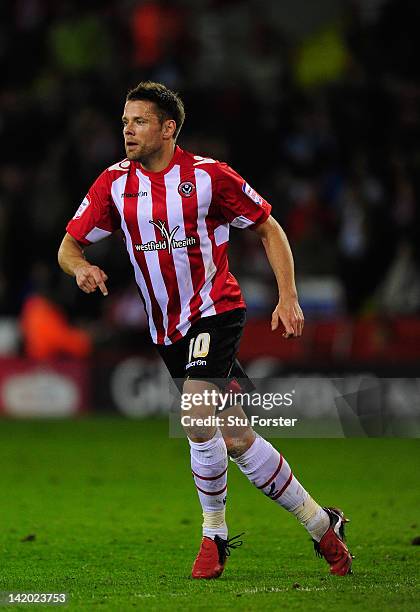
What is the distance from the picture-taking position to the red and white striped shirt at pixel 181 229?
19.4ft

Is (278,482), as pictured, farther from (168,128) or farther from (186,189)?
(168,128)

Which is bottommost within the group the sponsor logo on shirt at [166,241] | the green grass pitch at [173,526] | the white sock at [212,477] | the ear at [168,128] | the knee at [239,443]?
the green grass pitch at [173,526]

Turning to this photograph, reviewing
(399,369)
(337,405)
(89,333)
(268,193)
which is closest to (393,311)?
(399,369)

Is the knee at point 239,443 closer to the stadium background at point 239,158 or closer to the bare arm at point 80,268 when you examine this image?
the bare arm at point 80,268

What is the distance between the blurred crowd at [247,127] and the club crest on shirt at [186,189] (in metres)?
7.71

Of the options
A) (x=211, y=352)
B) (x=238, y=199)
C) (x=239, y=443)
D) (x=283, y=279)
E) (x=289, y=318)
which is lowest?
(x=239, y=443)

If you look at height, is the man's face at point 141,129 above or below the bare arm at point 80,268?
above

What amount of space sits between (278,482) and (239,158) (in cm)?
1002

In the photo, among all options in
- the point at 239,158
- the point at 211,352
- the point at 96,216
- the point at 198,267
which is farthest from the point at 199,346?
the point at 239,158

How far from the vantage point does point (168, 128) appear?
19.6 feet

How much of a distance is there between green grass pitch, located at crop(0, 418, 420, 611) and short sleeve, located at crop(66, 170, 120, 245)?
5.20ft

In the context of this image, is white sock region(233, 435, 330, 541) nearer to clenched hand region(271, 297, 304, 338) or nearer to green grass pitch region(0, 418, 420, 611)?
green grass pitch region(0, 418, 420, 611)

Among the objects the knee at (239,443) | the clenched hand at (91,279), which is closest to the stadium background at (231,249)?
the knee at (239,443)

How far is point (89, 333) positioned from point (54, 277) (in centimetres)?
128
